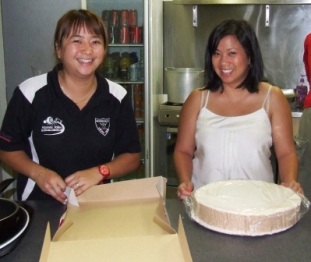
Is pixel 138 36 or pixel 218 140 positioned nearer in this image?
pixel 218 140

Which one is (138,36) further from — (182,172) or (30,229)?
(30,229)

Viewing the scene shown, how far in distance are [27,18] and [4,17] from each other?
170 millimetres

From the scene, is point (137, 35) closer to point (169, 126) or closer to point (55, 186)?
point (169, 126)

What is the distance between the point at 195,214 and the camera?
3.52ft

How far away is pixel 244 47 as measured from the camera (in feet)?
4.96

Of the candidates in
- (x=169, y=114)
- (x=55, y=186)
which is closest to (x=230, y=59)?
(x=55, y=186)

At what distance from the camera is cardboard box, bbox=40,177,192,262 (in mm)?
848

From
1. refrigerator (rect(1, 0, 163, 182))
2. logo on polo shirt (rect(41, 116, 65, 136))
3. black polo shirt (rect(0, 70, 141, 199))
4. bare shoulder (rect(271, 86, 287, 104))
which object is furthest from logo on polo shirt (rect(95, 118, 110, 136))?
refrigerator (rect(1, 0, 163, 182))

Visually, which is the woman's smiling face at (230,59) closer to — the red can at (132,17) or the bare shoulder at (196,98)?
the bare shoulder at (196,98)

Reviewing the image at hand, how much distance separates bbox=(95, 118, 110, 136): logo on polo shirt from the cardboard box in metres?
0.33

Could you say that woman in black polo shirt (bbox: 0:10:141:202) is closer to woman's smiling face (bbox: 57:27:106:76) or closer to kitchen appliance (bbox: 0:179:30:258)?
woman's smiling face (bbox: 57:27:106:76)

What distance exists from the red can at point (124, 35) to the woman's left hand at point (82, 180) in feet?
6.93

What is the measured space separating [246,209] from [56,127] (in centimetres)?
73

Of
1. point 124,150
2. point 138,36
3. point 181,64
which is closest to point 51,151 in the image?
point 124,150
